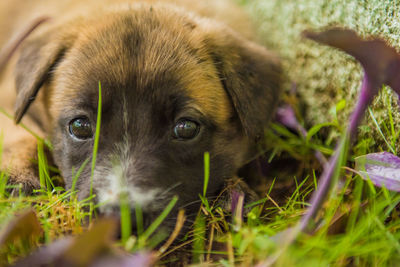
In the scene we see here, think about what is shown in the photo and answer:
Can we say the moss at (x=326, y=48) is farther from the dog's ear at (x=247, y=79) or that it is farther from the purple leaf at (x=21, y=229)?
the purple leaf at (x=21, y=229)

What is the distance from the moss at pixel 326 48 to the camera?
9.12ft

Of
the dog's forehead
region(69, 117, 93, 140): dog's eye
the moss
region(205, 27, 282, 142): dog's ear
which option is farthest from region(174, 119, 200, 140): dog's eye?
the moss

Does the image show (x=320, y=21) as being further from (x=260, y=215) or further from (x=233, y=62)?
(x=260, y=215)

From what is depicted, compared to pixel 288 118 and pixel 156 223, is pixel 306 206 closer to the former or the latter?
pixel 156 223

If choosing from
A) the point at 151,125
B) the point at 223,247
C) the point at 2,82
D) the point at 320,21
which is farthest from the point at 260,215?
the point at 2,82

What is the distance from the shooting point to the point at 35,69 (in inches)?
117

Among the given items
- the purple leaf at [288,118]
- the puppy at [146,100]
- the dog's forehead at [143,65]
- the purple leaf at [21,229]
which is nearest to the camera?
the purple leaf at [21,229]

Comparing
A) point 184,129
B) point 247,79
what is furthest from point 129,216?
point 247,79

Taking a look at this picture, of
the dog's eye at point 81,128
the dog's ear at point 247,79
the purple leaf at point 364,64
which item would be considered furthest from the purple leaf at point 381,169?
the dog's eye at point 81,128

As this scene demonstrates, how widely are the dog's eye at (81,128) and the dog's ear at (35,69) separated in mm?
381

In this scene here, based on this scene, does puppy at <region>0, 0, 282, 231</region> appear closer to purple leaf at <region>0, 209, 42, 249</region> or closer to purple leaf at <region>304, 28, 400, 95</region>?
purple leaf at <region>0, 209, 42, 249</region>

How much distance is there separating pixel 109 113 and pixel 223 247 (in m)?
0.98

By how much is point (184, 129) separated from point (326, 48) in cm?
152

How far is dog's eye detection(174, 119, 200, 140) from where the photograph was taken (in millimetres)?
2604
